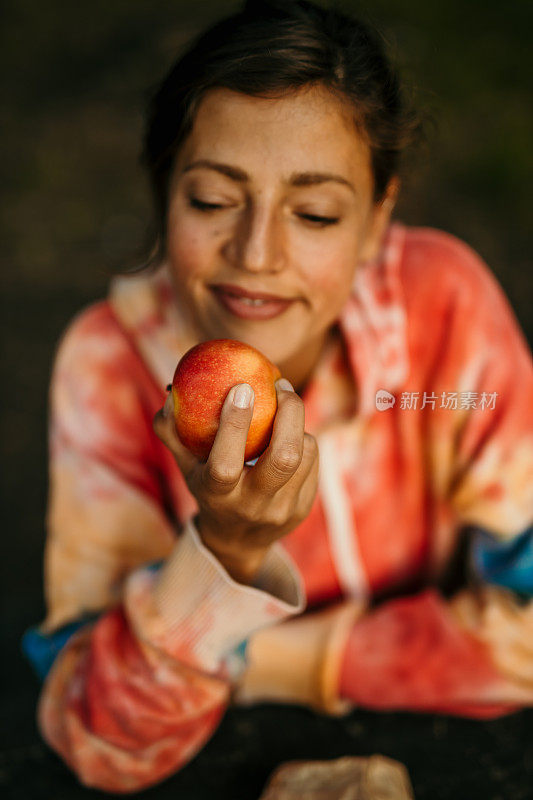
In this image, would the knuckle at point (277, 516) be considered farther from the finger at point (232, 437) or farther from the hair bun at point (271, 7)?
the hair bun at point (271, 7)

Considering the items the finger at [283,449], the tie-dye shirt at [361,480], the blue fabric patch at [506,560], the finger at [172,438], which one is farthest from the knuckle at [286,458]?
the blue fabric patch at [506,560]

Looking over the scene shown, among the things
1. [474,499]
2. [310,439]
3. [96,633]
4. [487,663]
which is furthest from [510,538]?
[96,633]

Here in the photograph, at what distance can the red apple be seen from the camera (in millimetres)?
764

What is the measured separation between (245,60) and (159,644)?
0.71 metres

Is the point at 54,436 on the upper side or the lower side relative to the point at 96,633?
upper

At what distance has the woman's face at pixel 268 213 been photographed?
2.66 feet

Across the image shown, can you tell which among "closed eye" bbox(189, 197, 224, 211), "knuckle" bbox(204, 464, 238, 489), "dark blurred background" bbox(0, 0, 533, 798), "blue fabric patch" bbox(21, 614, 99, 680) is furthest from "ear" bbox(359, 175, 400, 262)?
"dark blurred background" bbox(0, 0, 533, 798)

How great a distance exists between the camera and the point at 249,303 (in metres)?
0.91

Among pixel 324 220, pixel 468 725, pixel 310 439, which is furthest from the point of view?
pixel 468 725

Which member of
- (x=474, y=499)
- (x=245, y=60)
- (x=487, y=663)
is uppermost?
(x=245, y=60)

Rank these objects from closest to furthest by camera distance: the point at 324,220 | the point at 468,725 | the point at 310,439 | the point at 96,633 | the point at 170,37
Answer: the point at 310,439, the point at 324,220, the point at 96,633, the point at 468,725, the point at 170,37

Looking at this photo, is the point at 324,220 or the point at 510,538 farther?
the point at 510,538

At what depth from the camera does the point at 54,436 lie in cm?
119

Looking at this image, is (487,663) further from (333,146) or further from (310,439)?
(333,146)
